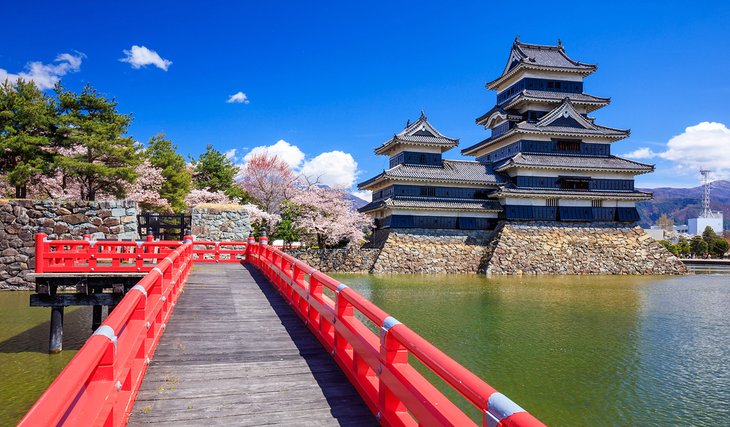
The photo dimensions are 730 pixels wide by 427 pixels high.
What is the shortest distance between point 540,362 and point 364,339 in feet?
24.4

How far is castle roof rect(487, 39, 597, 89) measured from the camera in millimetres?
40425

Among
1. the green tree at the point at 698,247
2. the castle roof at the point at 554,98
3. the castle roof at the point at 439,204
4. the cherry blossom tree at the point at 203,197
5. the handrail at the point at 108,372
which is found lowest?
the green tree at the point at 698,247

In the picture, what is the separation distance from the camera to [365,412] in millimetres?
4352

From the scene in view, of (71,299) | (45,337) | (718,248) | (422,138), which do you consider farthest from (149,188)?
(718,248)

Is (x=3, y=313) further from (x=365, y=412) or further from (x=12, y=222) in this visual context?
(x=365, y=412)

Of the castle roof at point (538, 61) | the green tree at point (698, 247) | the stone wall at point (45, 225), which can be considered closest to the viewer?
the stone wall at point (45, 225)

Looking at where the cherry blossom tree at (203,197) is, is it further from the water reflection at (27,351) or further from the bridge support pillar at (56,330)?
the bridge support pillar at (56,330)

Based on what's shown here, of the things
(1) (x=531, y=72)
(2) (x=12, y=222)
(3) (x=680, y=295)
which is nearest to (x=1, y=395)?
(2) (x=12, y=222)

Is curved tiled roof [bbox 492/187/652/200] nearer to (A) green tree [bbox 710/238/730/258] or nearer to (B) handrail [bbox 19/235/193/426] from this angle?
(B) handrail [bbox 19/235/193/426]

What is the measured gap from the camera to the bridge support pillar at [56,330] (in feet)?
37.8

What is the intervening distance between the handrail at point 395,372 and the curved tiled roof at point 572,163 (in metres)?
32.0

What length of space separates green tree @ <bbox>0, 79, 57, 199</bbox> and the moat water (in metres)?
10.2


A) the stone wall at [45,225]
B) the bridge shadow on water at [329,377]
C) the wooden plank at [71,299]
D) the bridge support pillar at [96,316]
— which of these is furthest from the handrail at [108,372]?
the stone wall at [45,225]

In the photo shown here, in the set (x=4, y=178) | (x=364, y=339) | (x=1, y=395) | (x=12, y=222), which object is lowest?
(x=1, y=395)
